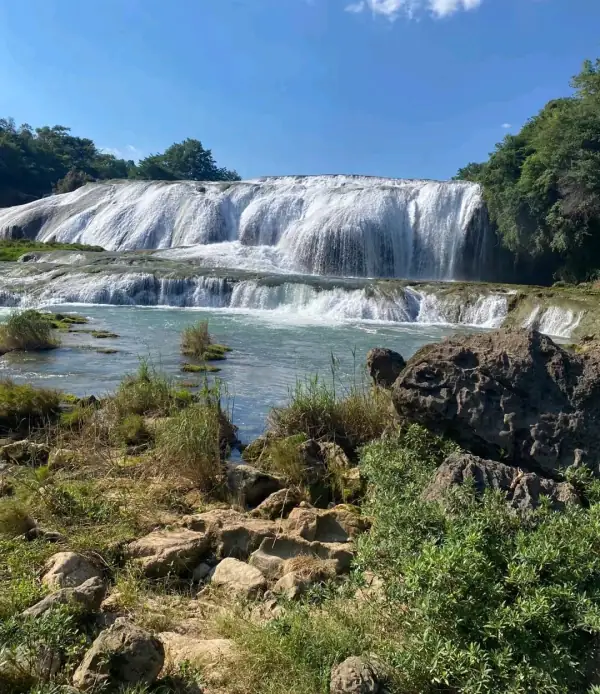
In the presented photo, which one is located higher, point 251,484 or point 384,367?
point 384,367

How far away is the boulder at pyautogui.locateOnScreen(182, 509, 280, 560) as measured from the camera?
3.92 meters

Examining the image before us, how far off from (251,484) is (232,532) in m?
1.04

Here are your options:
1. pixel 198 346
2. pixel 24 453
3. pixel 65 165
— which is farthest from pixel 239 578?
pixel 65 165

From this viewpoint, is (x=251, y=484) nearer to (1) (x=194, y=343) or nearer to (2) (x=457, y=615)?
(2) (x=457, y=615)

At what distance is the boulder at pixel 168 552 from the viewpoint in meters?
3.62

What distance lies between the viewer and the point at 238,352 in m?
13.5

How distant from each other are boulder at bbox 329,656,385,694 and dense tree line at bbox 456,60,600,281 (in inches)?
1025

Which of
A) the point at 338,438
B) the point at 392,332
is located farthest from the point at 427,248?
the point at 338,438

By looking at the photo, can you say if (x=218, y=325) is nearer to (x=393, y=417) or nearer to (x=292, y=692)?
(x=393, y=417)

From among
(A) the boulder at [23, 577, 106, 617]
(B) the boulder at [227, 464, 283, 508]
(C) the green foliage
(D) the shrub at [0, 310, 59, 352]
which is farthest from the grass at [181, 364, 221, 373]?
(A) the boulder at [23, 577, 106, 617]

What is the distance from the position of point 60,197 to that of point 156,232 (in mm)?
13209

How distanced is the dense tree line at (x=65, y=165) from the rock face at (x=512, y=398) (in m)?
55.4

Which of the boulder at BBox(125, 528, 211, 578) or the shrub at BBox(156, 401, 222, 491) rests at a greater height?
the shrub at BBox(156, 401, 222, 491)

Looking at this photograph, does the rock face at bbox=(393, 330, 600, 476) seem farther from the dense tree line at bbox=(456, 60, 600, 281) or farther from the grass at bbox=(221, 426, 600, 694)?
the dense tree line at bbox=(456, 60, 600, 281)
